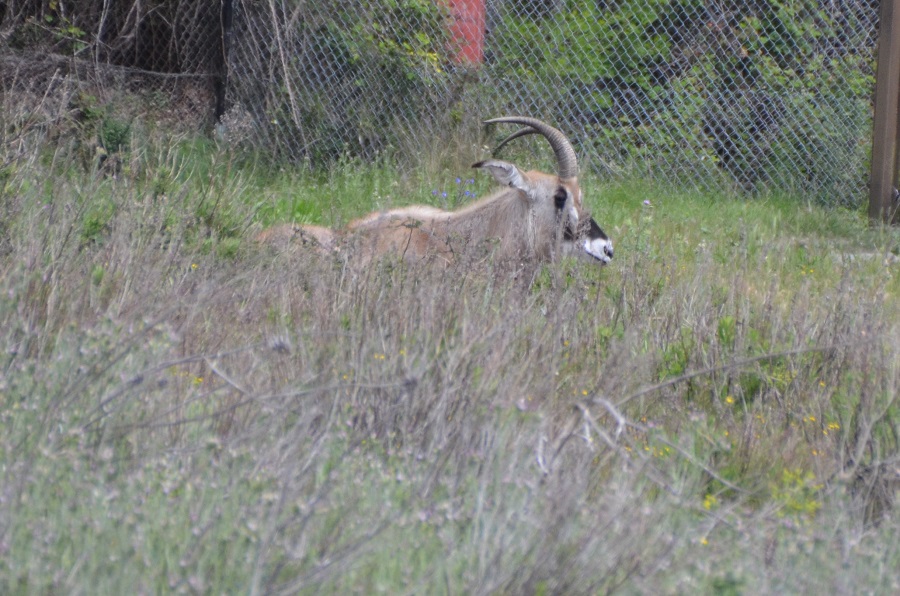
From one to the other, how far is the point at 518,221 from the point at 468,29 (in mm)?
3465

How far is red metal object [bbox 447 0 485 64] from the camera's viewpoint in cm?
970

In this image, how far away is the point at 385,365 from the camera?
3486 mm

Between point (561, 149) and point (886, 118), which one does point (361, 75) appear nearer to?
point (561, 149)

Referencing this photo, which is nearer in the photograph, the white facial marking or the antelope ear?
the white facial marking

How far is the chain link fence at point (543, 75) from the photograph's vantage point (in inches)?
369

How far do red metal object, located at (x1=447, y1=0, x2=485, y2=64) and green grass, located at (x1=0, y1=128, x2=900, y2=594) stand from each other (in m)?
4.06

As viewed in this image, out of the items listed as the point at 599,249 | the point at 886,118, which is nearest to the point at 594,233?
the point at 599,249

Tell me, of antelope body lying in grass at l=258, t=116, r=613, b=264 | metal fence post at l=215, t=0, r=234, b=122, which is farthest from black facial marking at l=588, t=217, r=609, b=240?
metal fence post at l=215, t=0, r=234, b=122

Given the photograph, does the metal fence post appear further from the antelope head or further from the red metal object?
the antelope head

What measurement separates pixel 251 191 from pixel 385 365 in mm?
5033

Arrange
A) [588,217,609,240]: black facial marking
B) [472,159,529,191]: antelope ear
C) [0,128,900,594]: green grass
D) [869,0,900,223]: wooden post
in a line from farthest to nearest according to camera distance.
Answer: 1. [869,0,900,223]: wooden post
2. [472,159,529,191]: antelope ear
3. [588,217,609,240]: black facial marking
4. [0,128,900,594]: green grass

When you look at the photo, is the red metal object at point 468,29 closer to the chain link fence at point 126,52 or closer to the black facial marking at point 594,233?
the chain link fence at point 126,52

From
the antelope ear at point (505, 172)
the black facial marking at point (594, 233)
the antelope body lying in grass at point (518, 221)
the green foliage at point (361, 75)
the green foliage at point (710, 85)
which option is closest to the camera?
the antelope body lying in grass at point (518, 221)

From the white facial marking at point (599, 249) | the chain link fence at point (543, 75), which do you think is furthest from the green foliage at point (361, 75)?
the white facial marking at point (599, 249)
